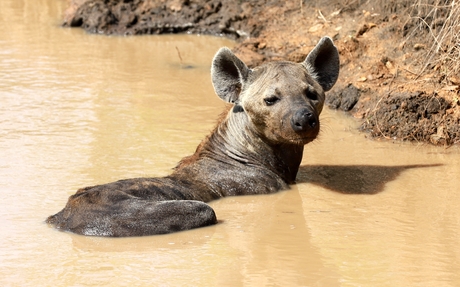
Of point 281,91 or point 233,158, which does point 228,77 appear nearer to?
point 281,91

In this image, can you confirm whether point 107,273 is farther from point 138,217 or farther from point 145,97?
point 145,97

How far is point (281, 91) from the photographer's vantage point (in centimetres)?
845

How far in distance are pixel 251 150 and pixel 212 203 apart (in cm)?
91

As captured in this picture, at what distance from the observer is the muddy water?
6.51 meters

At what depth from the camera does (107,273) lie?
6.41m

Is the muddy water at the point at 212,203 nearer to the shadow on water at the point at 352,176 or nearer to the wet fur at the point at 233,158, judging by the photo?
the shadow on water at the point at 352,176

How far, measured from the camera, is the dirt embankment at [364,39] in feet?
35.1

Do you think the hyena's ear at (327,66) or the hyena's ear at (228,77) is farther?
the hyena's ear at (327,66)

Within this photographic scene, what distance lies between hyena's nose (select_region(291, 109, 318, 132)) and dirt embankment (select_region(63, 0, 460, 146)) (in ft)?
9.00

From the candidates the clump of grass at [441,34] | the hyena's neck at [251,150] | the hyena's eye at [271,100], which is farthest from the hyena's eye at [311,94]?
the clump of grass at [441,34]

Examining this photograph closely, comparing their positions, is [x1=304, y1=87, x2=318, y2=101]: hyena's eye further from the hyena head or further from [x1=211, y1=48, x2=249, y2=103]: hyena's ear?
[x1=211, y1=48, x2=249, y2=103]: hyena's ear

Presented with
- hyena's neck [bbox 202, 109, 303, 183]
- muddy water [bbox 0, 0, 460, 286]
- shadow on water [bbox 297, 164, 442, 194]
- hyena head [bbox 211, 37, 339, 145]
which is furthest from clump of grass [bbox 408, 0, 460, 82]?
hyena's neck [bbox 202, 109, 303, 183]

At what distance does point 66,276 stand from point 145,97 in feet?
20.9

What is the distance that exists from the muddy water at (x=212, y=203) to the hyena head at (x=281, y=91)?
74 cm
